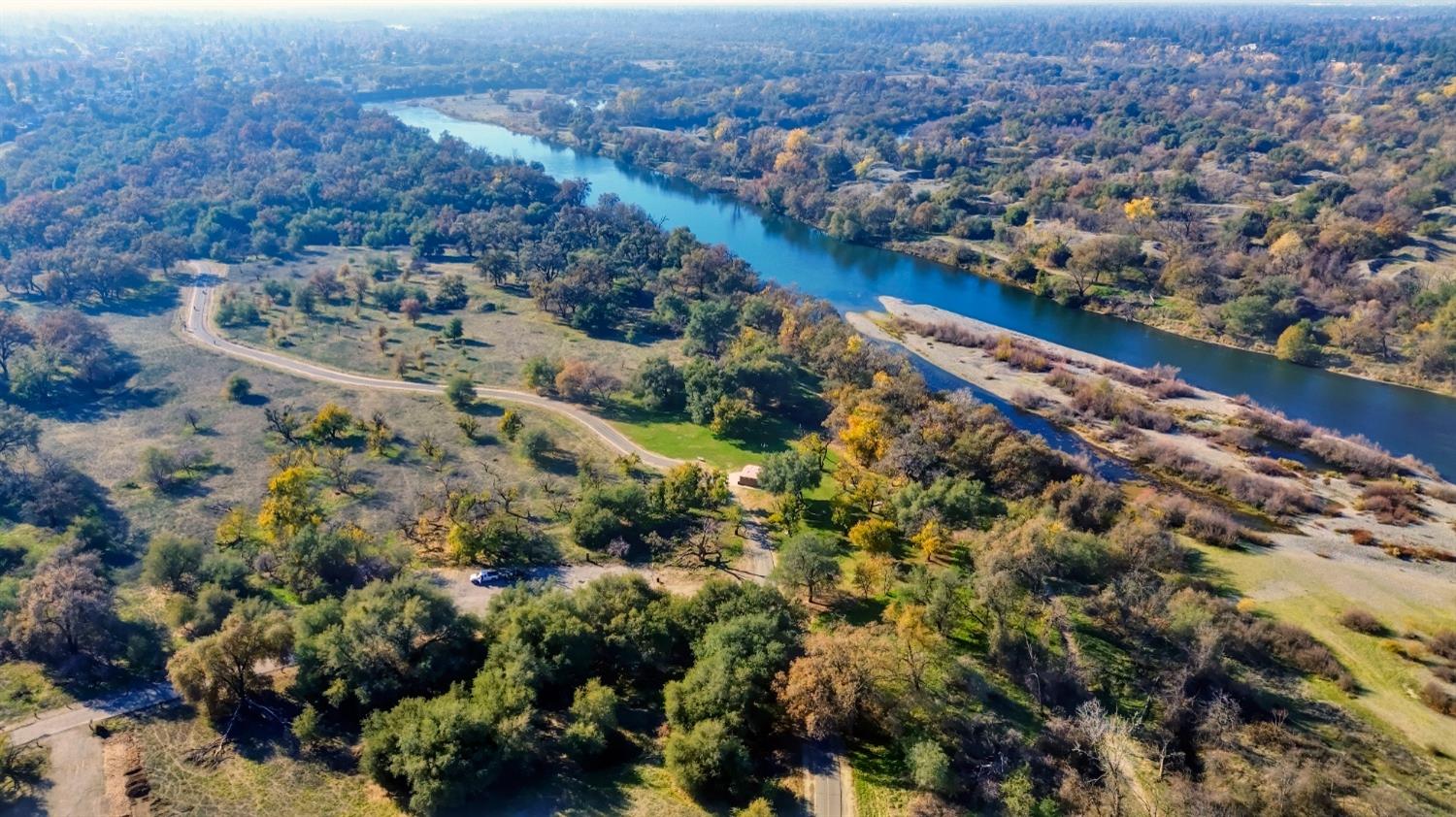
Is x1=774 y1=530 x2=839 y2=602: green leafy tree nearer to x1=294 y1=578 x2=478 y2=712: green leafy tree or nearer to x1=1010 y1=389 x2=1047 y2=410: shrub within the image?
x1=294 y1=578 x2=478 y2=712: green leafy tree

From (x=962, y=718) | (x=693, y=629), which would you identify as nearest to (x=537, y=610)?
(x=693, y=629)

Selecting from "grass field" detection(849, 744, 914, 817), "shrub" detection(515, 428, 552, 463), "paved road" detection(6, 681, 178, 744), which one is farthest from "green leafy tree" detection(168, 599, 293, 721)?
"grass field" detection(849, 744, 914, 817)

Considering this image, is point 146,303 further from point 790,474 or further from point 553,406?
point 790,474

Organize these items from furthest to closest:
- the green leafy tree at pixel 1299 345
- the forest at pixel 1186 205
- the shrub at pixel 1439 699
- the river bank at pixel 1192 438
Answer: the forest at pixel 1186 205 → the green leafy tree at pixel 1299 345 → the river bank at pixel 1192 438 → the shrub at pixel 1439 699

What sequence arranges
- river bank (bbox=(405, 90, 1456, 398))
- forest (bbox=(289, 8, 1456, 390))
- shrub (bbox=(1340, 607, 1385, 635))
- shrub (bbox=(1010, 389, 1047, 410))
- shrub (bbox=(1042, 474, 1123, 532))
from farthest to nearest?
forest (bbox=(289, 8, 1456, 390))
river bank (bbox=(405, 90, 1456, 398))
shrub (bbox=(1010, 389, 1047, 410))
shrub (bbox=(1042, 474, 1123, 532))
shrub (bbox=(1340, 607, 1385, 635))

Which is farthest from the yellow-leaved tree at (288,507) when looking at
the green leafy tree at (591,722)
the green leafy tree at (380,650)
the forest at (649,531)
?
the green leafy tree at (591,722)

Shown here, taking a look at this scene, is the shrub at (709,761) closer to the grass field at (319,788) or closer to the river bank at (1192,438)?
the grass field at (319,788)

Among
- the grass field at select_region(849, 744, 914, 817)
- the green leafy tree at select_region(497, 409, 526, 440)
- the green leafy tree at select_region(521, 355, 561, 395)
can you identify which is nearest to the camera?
the grass field at select_region(849, 744, 914, 817)
